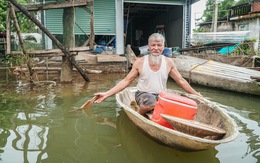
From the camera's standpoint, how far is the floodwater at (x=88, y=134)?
292 cm

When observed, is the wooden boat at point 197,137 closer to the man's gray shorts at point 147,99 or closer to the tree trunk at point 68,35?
the man's gray shorts at point 147,99

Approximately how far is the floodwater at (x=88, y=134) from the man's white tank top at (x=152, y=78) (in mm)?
760

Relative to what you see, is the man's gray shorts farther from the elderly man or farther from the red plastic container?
the red plastic container

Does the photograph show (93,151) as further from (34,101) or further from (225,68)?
(225,68)

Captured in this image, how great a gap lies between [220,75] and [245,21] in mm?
14707

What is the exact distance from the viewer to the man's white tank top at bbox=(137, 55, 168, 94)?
140 inches

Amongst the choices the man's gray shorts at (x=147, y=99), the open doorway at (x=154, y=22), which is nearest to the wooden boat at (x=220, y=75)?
the man's gray shorts at (x=147, y=99)

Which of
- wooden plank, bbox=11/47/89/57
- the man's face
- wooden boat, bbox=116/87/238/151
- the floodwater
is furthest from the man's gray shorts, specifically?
wooden plank, bbox=11/47/89/57

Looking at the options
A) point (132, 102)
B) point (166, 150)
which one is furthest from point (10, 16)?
point (166, 150)

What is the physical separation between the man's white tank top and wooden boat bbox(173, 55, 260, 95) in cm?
341

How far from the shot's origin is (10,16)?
6.50 meters

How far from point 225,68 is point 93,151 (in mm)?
5881

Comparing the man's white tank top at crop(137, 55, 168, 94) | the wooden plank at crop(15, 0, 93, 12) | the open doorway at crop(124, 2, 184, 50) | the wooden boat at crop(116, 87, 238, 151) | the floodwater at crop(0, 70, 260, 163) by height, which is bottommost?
the floodwater at crop(0, 70, 260, 163)

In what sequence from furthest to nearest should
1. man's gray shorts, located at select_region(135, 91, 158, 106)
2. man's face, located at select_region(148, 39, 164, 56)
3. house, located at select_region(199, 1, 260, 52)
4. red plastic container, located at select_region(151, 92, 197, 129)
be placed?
house, located at select_region(199, 1, 260, 52) → man's face, located at select_region(148, 39, 164, 56) → man's gray shorts, located at select_region(135, 91, 158, 106) → red plastic container, located at select_region(151, 92, 197, 129)
